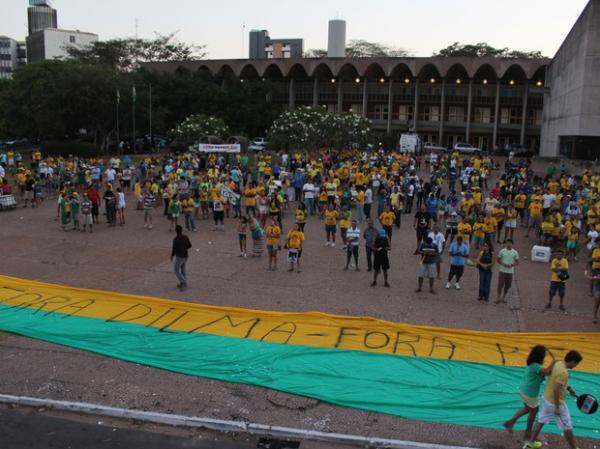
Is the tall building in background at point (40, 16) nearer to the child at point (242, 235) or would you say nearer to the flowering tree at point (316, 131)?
the flowering tree at point (316, 131)

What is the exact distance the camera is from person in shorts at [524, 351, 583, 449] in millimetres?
6973

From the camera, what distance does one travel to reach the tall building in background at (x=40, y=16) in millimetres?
144500

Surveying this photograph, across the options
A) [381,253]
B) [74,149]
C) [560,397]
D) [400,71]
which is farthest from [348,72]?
[560,397]

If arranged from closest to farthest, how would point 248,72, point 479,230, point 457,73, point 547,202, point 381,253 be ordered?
point 381,253 < point 479,230 < point 547,202 < point 457,73 < point 248,72

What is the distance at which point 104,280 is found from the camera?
1443cm

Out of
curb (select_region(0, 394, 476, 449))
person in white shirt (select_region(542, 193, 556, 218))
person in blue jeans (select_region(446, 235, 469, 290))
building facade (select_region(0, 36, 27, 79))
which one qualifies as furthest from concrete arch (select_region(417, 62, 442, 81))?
building facade (select_region(0, 36, 27, 79))

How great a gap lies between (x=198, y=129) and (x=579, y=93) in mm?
25395

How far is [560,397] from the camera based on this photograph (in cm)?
700

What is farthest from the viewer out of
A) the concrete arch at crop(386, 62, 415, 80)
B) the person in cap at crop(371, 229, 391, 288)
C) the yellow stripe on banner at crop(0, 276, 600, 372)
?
the concrete arch at crop(386, 62, 415, 80)

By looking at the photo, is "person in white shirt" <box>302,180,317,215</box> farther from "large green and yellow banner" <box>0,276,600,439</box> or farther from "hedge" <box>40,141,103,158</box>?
"hedge" <box>40,141,103,158</box>

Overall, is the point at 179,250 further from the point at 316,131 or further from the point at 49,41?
the point at 49,41

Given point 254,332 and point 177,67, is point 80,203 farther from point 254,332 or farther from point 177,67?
point 177,67

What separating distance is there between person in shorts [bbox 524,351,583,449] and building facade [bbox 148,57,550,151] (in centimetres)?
5665

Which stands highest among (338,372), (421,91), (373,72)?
(373,72)
